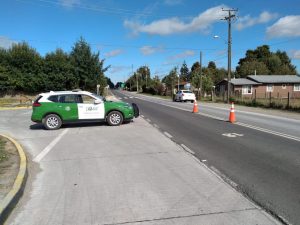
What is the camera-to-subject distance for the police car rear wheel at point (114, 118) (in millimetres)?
15664

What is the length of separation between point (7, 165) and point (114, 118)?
8.25 metres

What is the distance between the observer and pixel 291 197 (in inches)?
221

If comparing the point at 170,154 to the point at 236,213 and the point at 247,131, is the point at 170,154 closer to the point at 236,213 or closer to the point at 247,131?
the point at 236,213

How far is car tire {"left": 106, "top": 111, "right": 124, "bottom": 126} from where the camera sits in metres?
15.7

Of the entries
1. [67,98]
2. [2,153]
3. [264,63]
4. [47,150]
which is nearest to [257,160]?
[47,150]

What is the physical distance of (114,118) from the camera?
51.6ft

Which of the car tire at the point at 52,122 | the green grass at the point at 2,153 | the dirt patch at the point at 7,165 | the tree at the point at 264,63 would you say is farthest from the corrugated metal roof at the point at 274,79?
the dirt patch at the point at 7,165

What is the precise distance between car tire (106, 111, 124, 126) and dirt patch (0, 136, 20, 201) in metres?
5.25

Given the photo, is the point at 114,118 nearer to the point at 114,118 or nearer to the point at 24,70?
the point at 114,118

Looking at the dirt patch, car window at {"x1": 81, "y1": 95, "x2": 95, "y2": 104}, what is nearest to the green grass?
the dirt patch

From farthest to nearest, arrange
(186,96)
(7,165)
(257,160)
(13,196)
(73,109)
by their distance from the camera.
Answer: (186,96), (73,109), (257,160), (7,165), (13,196)

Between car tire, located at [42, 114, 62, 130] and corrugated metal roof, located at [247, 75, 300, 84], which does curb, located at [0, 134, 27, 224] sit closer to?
car tire, located at [42, 114, 62, 130]

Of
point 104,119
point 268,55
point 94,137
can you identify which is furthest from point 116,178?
point 268,55

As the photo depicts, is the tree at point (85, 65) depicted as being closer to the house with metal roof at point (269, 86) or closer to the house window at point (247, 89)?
the house with metal roof at point (269, 86)
